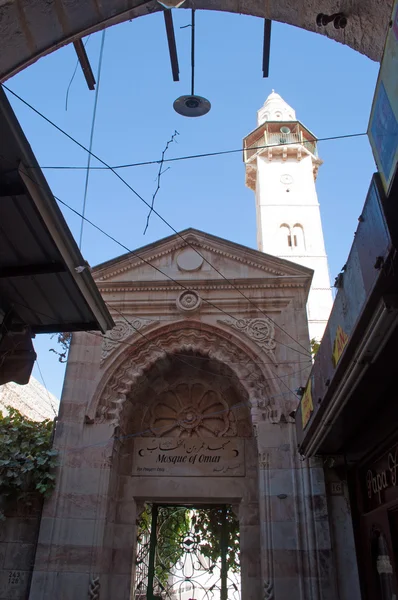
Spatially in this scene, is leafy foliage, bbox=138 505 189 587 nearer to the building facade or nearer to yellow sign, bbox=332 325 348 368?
the building facade

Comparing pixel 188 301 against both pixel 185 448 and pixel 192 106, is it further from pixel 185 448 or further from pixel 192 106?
pixel 192 106

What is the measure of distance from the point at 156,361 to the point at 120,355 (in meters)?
0.79

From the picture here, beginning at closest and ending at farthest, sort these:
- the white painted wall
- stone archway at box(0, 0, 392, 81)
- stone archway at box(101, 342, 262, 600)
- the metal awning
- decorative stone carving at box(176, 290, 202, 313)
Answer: the metal awning → stone archway at box(0, 0, 392, 81) → stone archway at box(101, 342, 262, 600) → decorative stone carving at box(176, 290, 202, 313) → the white painted wall

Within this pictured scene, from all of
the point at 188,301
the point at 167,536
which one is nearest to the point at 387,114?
the point at 188,301

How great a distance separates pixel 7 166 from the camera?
4426 mm

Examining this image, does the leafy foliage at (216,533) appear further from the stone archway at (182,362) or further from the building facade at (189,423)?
the stone archway at (182,362)

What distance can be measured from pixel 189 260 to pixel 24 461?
18.1ft

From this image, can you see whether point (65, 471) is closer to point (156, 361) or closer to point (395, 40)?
point (156, 361)

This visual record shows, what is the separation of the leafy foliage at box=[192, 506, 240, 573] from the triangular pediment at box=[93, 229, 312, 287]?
534cm

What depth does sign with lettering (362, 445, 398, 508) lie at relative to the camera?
5.90 m

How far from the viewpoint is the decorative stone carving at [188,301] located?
10672mm

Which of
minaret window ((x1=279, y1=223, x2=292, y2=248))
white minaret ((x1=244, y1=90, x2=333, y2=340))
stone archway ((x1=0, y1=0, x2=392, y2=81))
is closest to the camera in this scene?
stone archway ((x1=0, y1=0, x2=392, y2=81))

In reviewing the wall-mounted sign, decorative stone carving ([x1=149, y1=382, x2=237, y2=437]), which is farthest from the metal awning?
decorative stone carving ([x1=149, y1=382, x2=237, y2=437])

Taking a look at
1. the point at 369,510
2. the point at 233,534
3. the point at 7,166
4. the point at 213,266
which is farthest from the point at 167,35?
the point at 233,534
